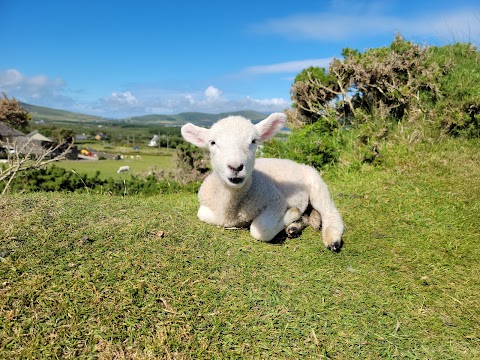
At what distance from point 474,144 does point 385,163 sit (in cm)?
236

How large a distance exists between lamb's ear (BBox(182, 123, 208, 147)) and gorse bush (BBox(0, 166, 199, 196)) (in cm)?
428

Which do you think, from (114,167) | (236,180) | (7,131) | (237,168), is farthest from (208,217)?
(7,131)

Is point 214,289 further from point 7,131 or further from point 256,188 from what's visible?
point 7,131

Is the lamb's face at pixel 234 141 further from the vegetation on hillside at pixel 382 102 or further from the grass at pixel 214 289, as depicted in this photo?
the vegetation on hillside at pixel 382 102

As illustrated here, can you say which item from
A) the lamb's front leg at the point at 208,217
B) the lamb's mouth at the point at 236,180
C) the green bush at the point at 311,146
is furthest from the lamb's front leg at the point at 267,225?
the green bush at the point at 311,146

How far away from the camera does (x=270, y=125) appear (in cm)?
424

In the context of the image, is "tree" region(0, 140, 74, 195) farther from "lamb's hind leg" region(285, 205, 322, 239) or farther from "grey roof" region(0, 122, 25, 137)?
"grey roof" region(0, 122, 25, 137)

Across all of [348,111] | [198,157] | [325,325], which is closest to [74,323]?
[325,325]

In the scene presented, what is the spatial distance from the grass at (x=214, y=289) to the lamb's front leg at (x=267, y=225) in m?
0.13

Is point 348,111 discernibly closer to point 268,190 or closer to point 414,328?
point 268,190

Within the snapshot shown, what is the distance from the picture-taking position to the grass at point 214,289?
9.13 feet

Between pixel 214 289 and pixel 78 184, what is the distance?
6.40 metres

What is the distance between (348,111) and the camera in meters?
12.0

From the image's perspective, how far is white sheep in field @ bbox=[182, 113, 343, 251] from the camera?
12.4 feet
